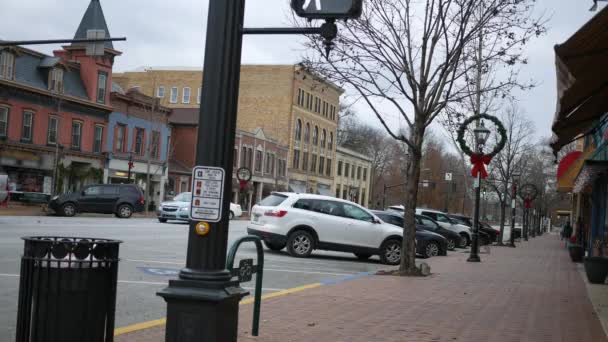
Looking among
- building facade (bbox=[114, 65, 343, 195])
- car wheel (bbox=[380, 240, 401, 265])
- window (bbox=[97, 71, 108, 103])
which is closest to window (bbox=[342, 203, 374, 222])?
car wheel (bbox=[380, 240, 401, 265])

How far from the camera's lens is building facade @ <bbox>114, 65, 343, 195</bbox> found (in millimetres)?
74188

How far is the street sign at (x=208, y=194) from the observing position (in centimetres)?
524

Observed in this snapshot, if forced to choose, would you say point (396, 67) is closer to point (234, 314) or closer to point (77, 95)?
point (234, 314)

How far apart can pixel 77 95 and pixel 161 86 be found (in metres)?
32.5

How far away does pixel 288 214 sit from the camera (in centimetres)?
1936

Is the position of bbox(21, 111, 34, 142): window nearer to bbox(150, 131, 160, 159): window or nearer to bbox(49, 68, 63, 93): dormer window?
bbox(49, 68, 63, 93): dormer window

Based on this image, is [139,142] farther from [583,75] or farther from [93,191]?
[583,75]

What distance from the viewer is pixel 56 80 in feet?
145

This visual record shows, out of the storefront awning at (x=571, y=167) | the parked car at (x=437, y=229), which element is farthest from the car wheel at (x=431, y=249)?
the storefront awning at (x=571, y=167)

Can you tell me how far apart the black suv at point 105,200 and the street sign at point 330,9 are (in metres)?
31.9

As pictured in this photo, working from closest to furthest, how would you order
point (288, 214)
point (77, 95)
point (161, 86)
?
point (288, 214)
point (77, 95)
point (161, 86)

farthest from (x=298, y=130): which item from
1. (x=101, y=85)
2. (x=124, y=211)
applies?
(x=124, y=211)

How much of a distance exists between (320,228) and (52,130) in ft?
97.3

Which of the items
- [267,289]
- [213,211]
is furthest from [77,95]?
[213,211]
